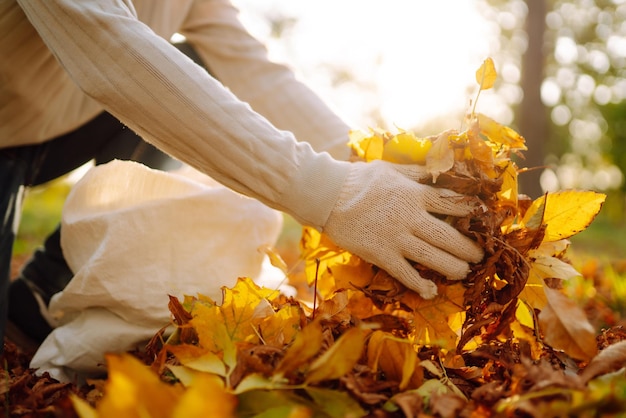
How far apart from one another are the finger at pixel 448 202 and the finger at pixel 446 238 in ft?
0.08

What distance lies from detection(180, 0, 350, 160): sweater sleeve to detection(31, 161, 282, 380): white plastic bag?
388mm

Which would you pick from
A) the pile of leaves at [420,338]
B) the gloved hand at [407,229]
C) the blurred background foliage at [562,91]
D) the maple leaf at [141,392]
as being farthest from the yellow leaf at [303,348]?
the blurred background foliage at [562,91]

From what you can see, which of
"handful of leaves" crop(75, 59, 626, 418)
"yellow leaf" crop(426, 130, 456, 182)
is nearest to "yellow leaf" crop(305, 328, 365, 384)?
"handful of leaves" crop(75, 59, 626, 418)

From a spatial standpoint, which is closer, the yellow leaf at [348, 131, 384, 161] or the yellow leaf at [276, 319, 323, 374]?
the yellow leaf at [276, 319, 323, 374]

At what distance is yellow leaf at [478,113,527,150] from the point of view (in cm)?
121

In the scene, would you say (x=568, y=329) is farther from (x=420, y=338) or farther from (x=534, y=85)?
(x=534, y=85)

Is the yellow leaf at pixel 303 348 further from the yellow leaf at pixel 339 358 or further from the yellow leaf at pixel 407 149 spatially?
the yellow leaf at pixel 407 149

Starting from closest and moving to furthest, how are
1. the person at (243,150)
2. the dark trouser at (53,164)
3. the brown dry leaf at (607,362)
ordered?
1. the brown dry leaf at (607,362)
2. the person at (243,150)
3. the dark trouser at (53,164)

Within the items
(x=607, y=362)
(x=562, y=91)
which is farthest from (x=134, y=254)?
(x=562, y=91)

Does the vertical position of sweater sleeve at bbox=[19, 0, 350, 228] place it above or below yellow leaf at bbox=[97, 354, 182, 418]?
above

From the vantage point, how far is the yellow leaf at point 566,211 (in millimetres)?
1134

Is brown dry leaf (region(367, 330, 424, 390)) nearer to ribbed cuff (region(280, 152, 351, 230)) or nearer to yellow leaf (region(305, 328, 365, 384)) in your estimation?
yellow leaf (region(305, 328, 365, 384))

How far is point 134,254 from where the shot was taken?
4.64ft

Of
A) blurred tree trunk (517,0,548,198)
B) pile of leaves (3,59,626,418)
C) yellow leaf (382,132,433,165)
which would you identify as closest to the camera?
pile of leaves (3,59,626,418)
